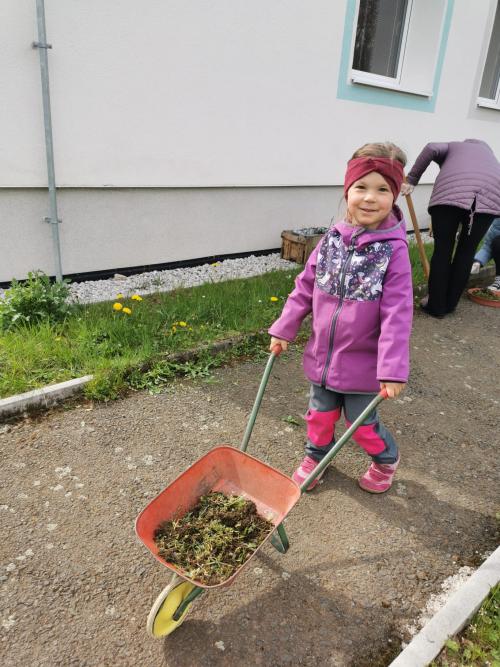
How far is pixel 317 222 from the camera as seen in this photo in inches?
264

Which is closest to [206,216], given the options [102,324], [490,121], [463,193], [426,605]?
[102,324]

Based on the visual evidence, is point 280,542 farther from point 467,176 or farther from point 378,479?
point 467,176

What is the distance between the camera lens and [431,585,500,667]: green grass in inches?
68.7

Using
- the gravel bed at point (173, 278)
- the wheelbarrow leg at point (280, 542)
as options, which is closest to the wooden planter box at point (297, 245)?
the gravel bed at point (173, 278)

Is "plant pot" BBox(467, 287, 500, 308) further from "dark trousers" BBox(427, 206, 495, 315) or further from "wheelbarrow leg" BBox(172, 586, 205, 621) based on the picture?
"wheelbarrow leg" BBox(172, 586, 205, 621)

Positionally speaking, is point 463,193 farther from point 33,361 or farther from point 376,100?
point 33,361

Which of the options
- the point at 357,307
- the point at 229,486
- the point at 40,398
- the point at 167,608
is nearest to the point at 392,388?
the point at 357,307

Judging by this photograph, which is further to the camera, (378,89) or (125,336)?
(378,89)

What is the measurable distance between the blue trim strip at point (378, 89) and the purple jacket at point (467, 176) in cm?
209

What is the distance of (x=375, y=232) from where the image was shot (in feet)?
6.85

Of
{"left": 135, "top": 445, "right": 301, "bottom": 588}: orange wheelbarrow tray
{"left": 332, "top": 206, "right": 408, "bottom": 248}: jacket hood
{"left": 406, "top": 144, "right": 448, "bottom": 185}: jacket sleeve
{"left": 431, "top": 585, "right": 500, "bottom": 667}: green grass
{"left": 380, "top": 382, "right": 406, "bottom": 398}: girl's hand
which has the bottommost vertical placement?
{"left": 431, "top": 585, "right": 500, "bottom": 667}: green grass

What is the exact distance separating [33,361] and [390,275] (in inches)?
93.3

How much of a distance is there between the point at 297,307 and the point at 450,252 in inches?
122

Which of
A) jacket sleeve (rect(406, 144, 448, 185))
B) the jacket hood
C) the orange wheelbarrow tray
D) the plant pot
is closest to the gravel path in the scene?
the orange wheelbarrow tray
